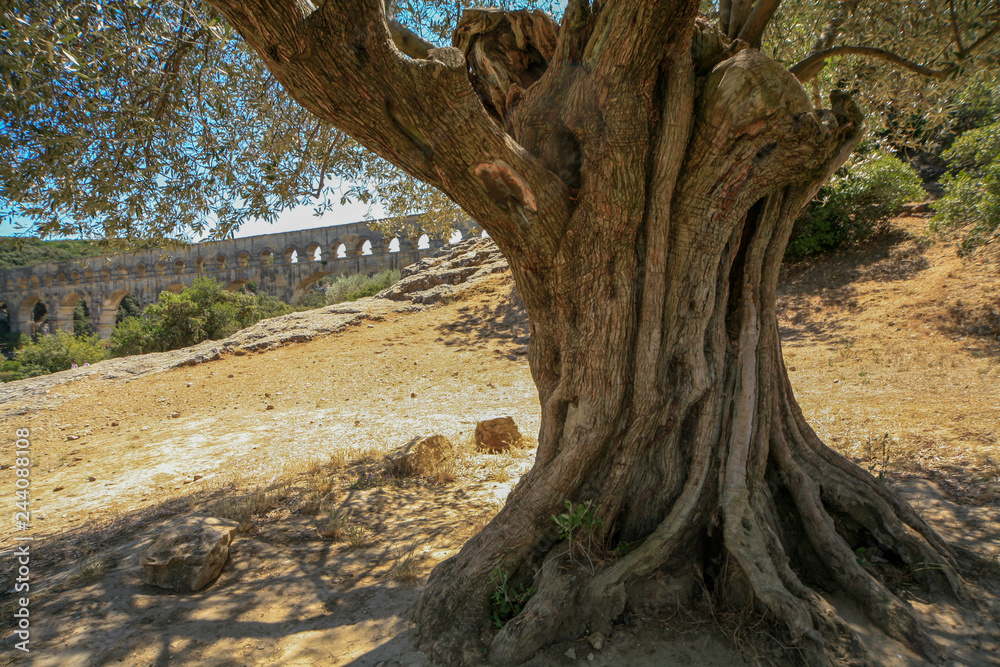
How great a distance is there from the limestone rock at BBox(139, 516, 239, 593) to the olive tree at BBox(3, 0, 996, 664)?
151 centimetres

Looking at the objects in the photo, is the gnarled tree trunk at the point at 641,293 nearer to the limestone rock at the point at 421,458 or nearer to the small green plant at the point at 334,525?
the small green plant at the point at 334,525

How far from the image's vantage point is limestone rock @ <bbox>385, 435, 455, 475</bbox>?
5113 mm

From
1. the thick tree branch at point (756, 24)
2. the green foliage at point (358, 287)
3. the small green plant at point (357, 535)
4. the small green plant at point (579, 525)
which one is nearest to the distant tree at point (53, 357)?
the green foliage at point (358, 287)

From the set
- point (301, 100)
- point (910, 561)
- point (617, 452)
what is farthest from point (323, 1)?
point (910, 561)

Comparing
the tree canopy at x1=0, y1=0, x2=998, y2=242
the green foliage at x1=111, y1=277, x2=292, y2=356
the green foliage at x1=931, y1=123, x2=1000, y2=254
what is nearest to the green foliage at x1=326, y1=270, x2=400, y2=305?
the green foliage at x1=111, y1=277, x2=292, y2=356

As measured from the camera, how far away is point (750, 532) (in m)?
2.54

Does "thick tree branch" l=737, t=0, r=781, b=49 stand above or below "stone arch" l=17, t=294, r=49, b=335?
below

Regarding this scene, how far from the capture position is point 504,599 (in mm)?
2592

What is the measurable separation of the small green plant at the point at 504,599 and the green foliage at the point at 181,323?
52.4 feet

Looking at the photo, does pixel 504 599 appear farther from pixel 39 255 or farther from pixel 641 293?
pixel 39 255

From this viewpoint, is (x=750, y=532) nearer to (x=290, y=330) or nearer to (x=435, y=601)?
(x=435, y=601)

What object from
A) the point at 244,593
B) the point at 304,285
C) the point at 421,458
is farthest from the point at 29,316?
the point at 244,593

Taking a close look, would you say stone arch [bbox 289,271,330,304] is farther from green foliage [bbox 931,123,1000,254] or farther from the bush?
green foliage [bbox 931,123,1000,254]

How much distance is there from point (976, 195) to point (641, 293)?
9.52m
